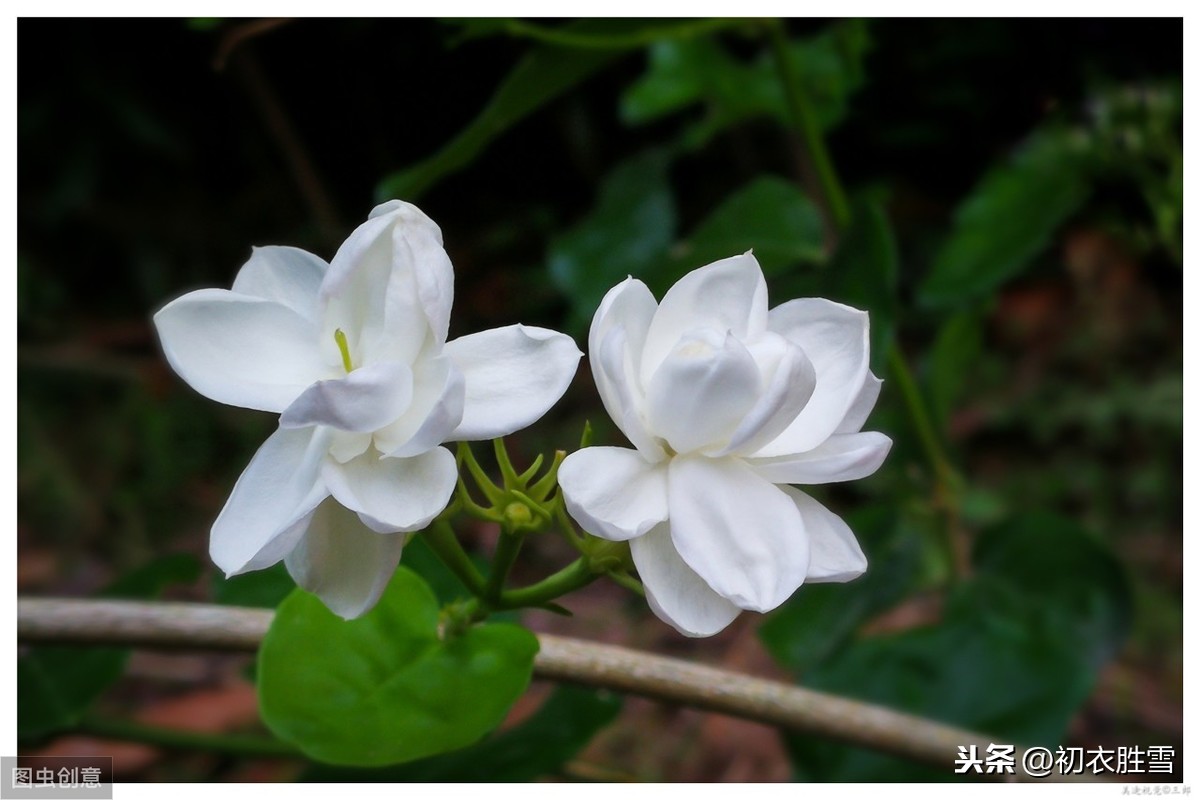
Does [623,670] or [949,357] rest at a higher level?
[949,357]

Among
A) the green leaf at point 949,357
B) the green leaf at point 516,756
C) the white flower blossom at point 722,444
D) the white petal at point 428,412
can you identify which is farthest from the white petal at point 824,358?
the green leaf at point 949,357

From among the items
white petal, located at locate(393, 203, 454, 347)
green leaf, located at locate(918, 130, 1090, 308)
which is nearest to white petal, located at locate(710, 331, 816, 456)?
white petal, located at locate(393, 203, 454, 347)

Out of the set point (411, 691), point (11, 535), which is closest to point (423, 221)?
point (411, 691)

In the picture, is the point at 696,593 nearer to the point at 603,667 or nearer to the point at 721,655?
the point at 603,667

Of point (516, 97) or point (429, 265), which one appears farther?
point (516, 97)

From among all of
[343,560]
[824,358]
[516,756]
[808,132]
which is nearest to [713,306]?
[824,358]

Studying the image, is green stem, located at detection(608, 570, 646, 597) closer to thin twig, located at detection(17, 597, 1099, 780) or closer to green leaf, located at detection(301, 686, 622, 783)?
thin twig, located at detection(17, 597, 1099, 780)

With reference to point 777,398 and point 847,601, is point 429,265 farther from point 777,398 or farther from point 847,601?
point 847,601
